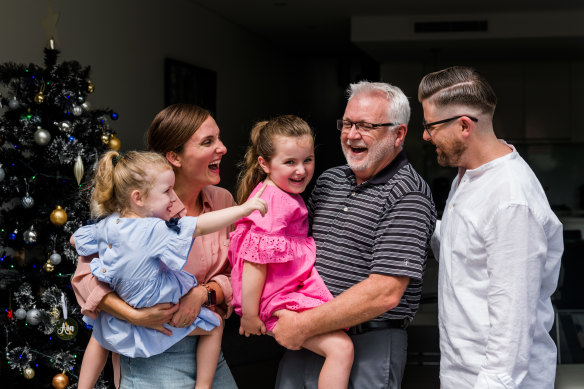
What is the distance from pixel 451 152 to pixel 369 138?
269 millimetres

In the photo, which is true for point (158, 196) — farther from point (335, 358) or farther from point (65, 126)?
point (65, 126)

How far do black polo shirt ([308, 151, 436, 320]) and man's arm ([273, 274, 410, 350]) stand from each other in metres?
0.04

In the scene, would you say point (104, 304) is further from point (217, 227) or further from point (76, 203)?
point (76, 203)

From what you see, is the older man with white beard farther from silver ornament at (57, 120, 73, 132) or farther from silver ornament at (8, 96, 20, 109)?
silver ornament at (8, 96, 20, 109)

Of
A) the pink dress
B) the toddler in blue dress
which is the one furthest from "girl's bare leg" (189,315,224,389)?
the pink dress

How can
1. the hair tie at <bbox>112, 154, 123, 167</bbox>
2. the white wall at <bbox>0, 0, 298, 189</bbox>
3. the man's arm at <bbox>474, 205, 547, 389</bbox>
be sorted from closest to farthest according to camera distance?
1. the man's arm at <bbox>474, 205, 547, 389</bbox>
2. the hair tie at <bbox>112, 154, 123, 167</bbox>
3. the white wall at <bbox>0, 0, 298, 189</bbox>

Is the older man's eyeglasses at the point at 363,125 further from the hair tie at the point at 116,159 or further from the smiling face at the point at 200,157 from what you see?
the hair tie at the point at 116,159

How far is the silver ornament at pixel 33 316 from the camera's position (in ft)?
10.8

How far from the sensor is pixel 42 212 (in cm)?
339

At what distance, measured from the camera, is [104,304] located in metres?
1.85

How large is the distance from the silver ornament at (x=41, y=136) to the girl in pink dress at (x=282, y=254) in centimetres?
173

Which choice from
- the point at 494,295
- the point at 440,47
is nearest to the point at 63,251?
the point at 494,295

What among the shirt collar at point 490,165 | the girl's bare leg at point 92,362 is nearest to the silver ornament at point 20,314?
the girl's bare leg at point 92,362

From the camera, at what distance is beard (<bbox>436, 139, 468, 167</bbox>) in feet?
5.69
